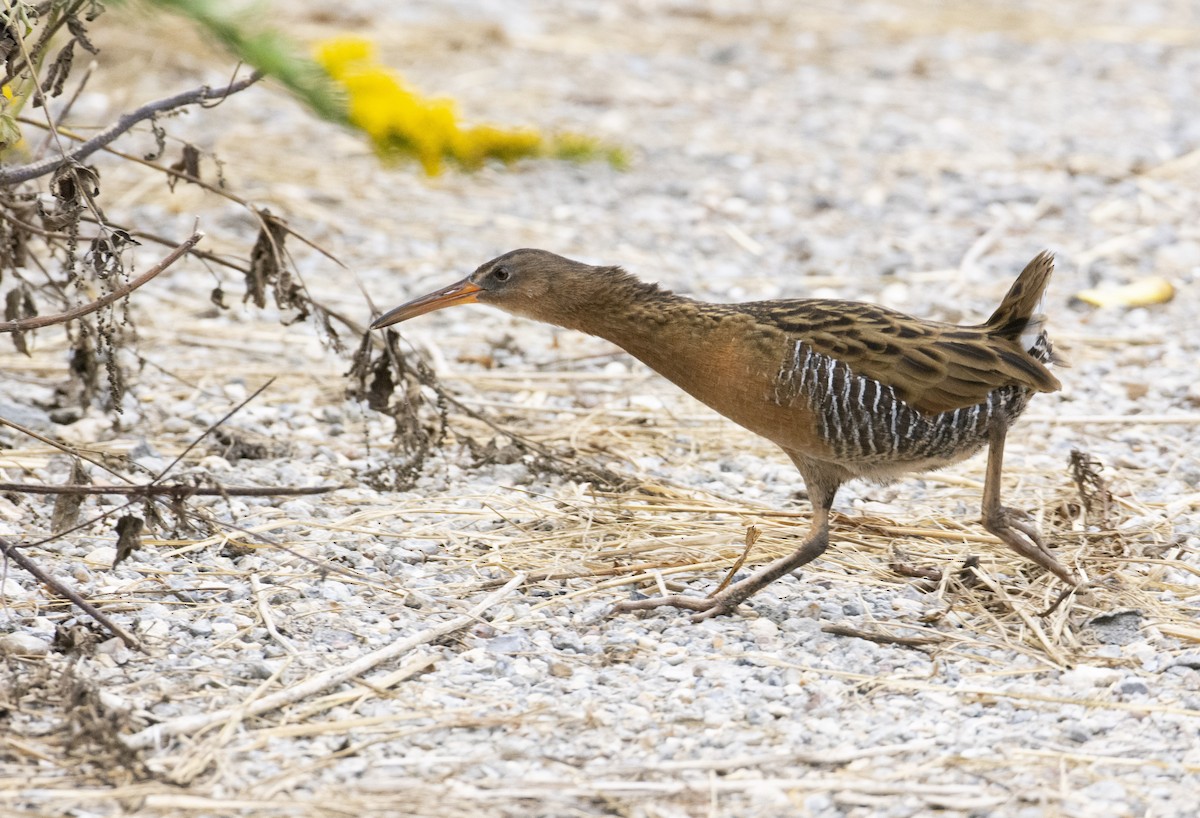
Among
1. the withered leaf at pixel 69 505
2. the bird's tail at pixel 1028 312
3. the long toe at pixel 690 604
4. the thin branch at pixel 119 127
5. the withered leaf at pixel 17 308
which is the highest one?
the thin branch at pixel 119 127

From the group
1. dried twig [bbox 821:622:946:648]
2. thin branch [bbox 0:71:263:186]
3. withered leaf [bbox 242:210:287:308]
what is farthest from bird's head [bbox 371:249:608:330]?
dried twig [bbox 821:622:946:648]

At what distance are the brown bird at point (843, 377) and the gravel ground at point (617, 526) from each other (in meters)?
0.31

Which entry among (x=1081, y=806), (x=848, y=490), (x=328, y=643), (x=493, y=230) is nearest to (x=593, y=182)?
(x=493, y=230)

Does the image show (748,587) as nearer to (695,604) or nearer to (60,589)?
(695,604)

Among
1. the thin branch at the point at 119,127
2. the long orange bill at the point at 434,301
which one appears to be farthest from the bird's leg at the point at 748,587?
the thin branch at the point at 119,127

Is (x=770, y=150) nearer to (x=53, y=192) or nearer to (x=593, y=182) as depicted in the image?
(x=593, y=182)

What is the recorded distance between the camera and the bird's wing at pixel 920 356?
12.5 ft

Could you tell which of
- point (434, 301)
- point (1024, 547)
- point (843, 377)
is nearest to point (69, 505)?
point (434, 301)

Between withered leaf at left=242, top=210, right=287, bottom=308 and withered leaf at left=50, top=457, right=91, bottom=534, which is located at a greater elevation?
withered leaf at left=242, top=210, right=287, bottom=308

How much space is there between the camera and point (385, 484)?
14.9ft

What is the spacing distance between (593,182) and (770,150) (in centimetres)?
114

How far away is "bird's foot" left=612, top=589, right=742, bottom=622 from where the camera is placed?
12.6 ft

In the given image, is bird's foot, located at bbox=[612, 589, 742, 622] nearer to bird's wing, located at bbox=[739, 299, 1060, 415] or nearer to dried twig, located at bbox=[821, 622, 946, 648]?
dried twig, located at bbox=[821, 622, 946, 648]

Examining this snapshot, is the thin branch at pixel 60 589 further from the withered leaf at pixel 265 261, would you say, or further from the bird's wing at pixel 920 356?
the bird's wing at pixel 920 356
